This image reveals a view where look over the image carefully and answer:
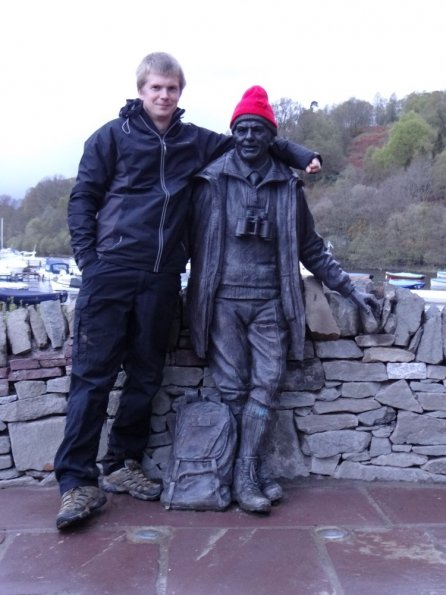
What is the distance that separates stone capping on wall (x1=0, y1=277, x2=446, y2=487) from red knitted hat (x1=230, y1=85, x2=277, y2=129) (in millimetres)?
1010

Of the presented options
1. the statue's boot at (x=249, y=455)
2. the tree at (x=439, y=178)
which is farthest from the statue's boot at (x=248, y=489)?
the tree at (x=439, y=178)

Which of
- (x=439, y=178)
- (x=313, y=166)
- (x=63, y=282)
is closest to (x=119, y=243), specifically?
(x=313, y=166)

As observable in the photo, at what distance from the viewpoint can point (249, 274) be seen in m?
3.34

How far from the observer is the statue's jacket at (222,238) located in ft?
10.8

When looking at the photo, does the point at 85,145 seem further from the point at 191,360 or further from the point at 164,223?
the point at 191,360

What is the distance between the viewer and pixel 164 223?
3.08 m

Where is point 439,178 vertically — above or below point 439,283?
above

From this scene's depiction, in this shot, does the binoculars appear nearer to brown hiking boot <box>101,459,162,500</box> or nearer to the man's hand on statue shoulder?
the man's hand on statue shoulder

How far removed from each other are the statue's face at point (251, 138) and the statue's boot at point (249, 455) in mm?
1344


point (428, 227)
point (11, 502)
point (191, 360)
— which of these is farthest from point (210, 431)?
point (428, 227)

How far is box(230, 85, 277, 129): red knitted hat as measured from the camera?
322cm

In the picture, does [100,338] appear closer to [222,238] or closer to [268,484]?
[222,238]

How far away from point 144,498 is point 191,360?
82cm

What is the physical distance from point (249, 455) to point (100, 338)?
101 centimetres
